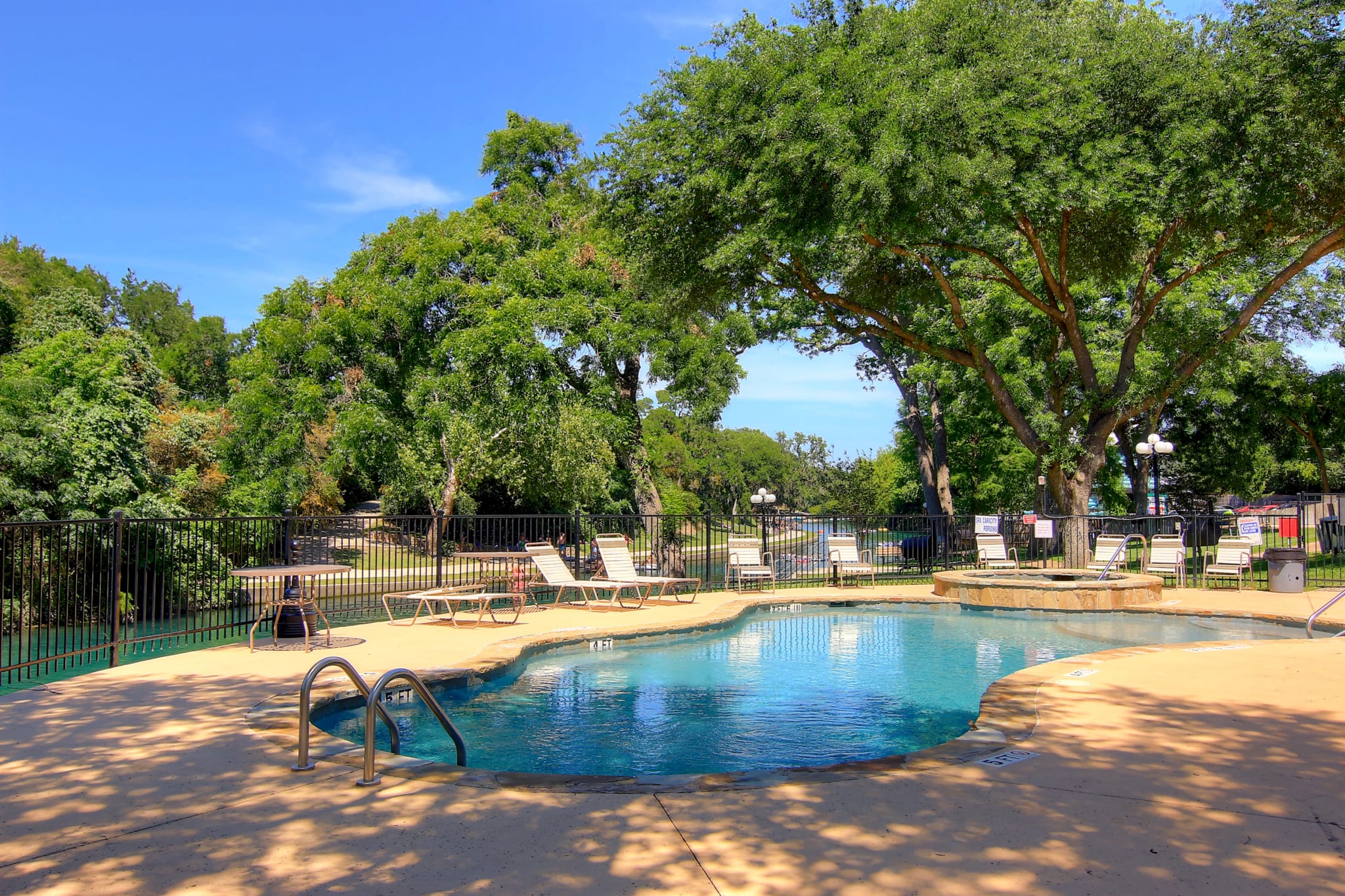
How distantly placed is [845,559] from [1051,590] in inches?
204

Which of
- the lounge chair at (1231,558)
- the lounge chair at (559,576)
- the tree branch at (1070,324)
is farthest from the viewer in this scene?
the tree branch at (1070,324)

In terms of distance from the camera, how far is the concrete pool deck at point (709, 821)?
348 centimetres

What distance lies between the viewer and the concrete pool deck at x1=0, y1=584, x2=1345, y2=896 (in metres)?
3.48

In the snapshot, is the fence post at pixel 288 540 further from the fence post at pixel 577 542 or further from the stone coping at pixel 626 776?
the fence post at pixel 577 542

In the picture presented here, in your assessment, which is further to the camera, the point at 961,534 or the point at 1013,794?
the point at 961,534

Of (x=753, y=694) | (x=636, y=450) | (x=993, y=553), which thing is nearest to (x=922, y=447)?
(x=636, y=450)

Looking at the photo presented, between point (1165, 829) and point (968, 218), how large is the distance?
13.6 metres

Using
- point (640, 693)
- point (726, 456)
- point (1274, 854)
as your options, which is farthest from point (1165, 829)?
point (726, 456)

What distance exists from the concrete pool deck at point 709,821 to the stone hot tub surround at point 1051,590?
8.22 m

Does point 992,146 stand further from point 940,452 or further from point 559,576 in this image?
point 940,452

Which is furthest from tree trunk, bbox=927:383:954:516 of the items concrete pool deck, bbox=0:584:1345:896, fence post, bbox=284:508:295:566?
concrete pool deck, bbox=0:584:1345:896

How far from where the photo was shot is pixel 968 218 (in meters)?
15.9

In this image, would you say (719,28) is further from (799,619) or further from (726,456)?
(726,456)

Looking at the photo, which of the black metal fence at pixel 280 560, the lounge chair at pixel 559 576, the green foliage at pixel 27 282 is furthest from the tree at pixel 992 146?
the green foliage at pixel 27 282
